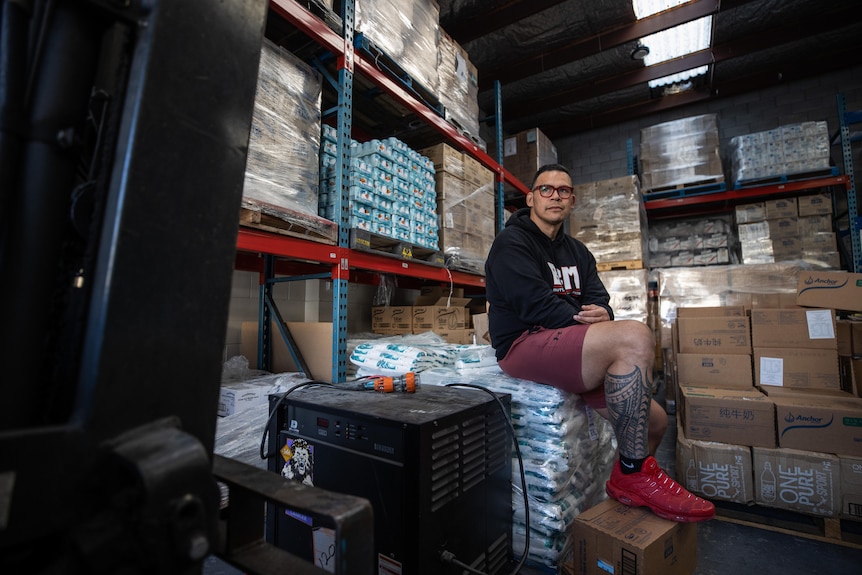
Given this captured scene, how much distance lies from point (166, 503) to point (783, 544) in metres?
2.63

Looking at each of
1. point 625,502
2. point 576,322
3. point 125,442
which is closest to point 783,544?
point 625,502

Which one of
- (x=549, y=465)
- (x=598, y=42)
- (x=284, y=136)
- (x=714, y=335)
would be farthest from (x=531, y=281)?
(x=598, y=42)

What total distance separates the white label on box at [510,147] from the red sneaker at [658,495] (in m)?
4.81

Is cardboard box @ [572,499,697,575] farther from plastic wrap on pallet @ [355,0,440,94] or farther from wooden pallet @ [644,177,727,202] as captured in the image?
wooden pallet @ [644,177,727,202]

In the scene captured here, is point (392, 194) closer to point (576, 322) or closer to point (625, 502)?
point (576, 322)

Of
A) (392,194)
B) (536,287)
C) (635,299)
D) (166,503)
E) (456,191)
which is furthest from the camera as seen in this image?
(635,299)

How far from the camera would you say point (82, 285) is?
1.73ft

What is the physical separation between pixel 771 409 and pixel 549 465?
154cm

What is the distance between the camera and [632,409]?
158cm

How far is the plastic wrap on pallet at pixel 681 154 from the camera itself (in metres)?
5.57

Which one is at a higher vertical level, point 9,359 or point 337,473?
point 9,359

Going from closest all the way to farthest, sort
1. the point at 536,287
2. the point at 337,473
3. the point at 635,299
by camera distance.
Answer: the point at 337,473 < the point at 536,287 < the point at 635,299

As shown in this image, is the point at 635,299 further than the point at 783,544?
Yes

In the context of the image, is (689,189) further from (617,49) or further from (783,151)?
(617,49)
